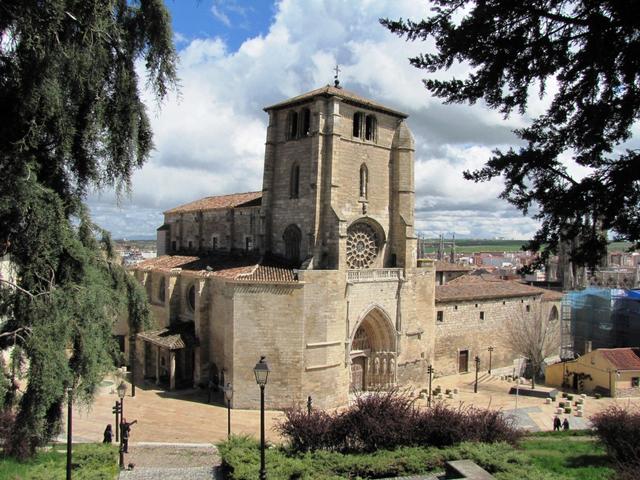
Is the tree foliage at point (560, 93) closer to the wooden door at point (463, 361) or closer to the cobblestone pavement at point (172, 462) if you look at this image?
the cobblestone pavement at point (172, 462)

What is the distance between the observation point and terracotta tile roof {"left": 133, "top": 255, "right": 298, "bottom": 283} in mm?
24109

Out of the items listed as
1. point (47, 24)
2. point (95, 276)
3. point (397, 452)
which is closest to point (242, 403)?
point (397, 452)

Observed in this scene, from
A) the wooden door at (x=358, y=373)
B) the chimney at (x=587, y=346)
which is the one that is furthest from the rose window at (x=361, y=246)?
the chimney at (x=587, y=346)

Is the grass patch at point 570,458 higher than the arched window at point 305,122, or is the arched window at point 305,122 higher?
the arched window at point 305,122

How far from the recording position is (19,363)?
384 inches

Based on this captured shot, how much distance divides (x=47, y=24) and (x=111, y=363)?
22.7 feet

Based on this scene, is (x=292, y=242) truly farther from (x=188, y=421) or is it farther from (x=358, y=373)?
(x=188, y=421)

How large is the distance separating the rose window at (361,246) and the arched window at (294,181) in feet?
11.5

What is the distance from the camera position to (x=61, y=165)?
10.9 metres

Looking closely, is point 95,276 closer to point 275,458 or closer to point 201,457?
point 275,458

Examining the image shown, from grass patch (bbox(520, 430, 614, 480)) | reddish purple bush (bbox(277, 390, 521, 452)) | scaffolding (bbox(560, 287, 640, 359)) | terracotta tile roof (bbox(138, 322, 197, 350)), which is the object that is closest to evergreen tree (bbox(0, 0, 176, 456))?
reddish purple bush (bbox(277, 390, 521, 452))

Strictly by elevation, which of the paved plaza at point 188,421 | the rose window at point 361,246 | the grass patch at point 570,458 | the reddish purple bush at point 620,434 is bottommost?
the paved plaza at point 188,421

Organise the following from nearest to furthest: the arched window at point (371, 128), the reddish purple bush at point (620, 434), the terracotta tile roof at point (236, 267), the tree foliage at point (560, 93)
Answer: the tree foliage at point (560, 93)
the reddish purple bush at point (620, 434)
the terracotta tile roof at point (236, 267)
the arched window at point (371, 128)

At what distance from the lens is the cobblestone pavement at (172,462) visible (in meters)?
13.3
